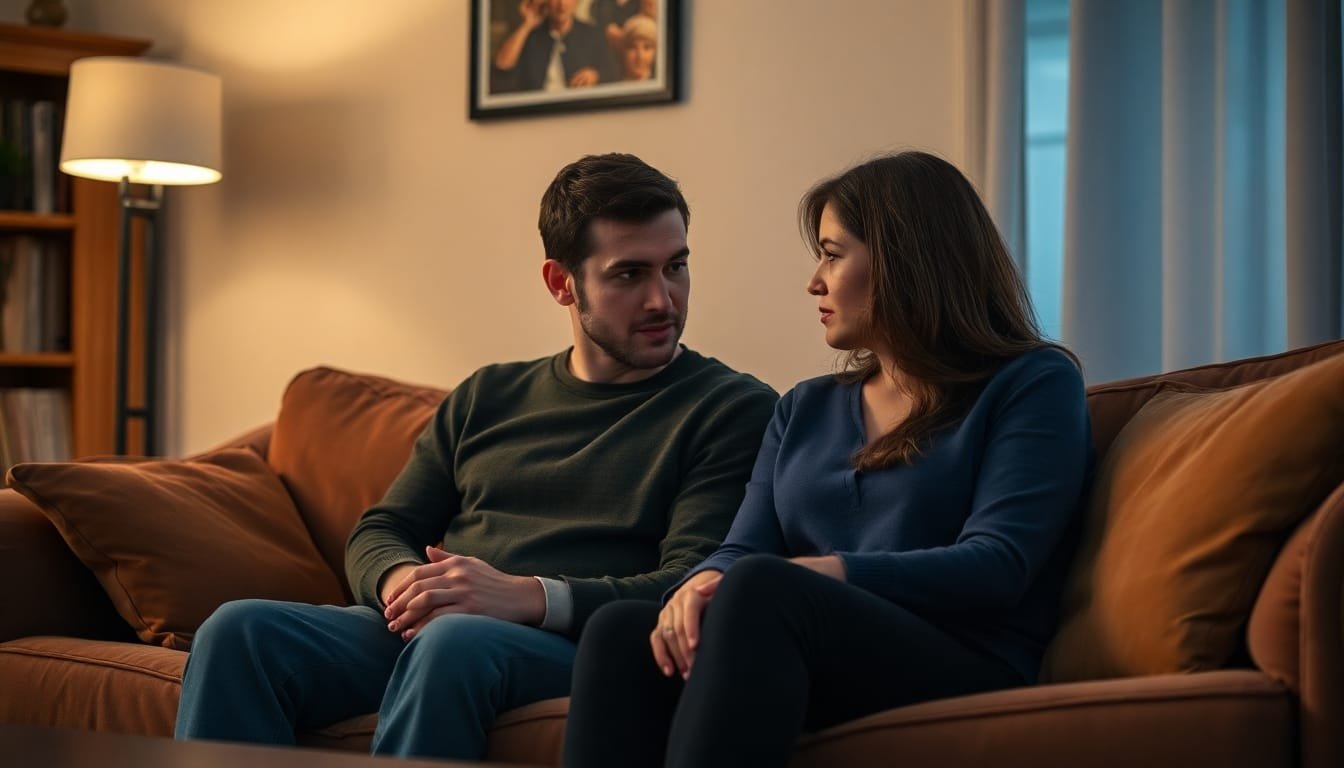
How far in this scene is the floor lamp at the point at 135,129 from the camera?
11.1ft

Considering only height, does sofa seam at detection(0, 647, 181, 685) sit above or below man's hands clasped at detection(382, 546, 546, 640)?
below

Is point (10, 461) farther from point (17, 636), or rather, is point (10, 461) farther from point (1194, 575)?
point (1194, 575)

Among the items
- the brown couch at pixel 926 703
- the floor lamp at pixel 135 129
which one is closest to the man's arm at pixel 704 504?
the brown couch at pixel 926 703

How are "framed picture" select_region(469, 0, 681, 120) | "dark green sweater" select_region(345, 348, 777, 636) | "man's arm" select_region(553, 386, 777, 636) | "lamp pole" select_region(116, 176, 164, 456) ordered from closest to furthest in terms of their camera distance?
"man's arm" select_region(553, 386, 777, 636)
"dark green sweater" select_region(345, 348, 777, 636)
"framed picture" select_region(469, 0, 681, 120)
"lamp pole" select_region(116, 176, 164, 456)

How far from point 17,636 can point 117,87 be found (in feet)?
5.12

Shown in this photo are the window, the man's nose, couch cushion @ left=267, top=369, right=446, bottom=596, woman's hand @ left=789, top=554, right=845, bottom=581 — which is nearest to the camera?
woman's hand @ left=789, top=554, right=845, bottom=581

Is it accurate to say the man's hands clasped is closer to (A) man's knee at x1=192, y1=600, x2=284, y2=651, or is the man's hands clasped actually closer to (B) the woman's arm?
(A) man's knee at x1=192, y1=600, x2=284, y2=651

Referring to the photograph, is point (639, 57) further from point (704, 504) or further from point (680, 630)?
point (680, 630)

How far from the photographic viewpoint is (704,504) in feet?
6.88

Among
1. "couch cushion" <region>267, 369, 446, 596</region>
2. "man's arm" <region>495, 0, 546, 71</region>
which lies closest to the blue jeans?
"couch cushion" <region>267, 369, 446, 596</region>

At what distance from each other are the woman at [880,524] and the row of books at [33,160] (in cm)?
253

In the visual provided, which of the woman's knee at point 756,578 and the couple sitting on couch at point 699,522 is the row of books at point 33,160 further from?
the woman's knee at point 756,578

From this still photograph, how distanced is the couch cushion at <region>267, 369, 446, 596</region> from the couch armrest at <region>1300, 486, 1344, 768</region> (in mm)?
1598

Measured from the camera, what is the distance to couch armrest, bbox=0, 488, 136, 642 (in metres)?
2.29
